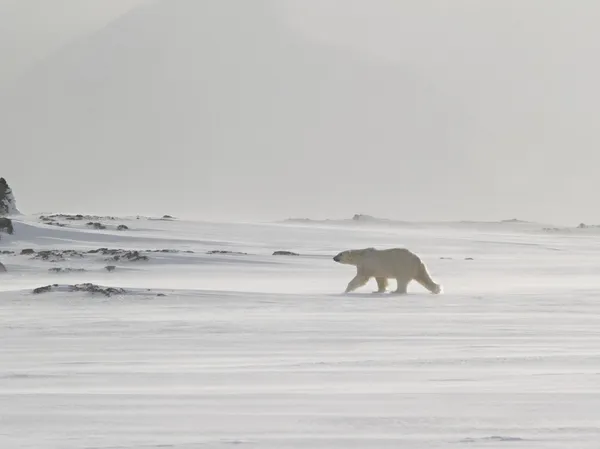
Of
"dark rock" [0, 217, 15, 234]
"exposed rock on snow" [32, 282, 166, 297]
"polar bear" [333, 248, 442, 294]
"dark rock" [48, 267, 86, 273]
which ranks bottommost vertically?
"dark rock" [48, 267, 86, 273]

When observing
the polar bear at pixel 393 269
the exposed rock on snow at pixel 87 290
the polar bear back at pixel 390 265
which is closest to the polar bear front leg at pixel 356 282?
the polar bear at pixel 393 269

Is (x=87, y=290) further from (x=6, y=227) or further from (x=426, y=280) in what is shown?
(x=6, y=227)

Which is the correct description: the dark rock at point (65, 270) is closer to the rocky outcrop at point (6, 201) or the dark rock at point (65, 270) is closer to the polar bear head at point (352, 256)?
the polar bear head at point (352, 256)

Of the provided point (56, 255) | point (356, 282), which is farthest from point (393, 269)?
point (56, 255)

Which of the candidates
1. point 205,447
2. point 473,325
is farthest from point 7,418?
point 473,325

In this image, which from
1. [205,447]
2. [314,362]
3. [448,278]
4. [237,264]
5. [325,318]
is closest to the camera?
[205,447]

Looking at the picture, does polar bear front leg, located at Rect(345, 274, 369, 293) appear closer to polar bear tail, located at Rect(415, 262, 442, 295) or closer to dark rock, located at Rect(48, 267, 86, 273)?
polar bear tail, located at Rect(415, 262, 442, 295)

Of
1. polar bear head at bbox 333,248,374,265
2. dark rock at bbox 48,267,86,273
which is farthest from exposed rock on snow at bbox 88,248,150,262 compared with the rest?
polar bear head at bbox 333,248,374,265

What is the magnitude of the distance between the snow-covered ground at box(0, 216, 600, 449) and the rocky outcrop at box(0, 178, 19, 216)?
2135 cm

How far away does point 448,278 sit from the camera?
82.3 feet

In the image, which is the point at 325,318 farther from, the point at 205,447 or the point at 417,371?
the point at 205,447

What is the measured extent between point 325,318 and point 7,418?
297 inches

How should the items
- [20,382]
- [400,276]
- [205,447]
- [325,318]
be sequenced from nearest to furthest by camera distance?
[205,447]
[20,382]
[325,318]
[400,276]

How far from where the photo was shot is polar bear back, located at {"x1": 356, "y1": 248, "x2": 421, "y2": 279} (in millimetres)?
19078
